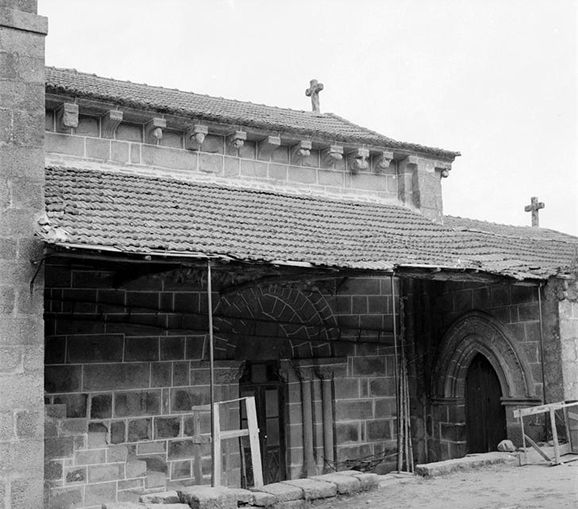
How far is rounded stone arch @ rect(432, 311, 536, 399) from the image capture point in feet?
33.6

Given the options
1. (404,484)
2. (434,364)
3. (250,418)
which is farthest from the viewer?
(434,364)

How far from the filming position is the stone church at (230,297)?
724 cm

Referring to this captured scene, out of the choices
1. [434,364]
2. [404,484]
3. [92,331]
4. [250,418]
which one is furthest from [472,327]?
[92,331]

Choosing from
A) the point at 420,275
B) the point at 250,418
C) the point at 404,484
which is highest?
the point at 420,275

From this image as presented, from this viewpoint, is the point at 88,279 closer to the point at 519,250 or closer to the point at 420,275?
the point at 420,275

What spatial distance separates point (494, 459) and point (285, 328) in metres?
3.23

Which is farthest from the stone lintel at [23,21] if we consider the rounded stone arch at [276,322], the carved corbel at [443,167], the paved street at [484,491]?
the carved corbel at [443,167]

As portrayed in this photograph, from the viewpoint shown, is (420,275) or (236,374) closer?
(420,275)

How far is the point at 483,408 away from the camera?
36.3ft

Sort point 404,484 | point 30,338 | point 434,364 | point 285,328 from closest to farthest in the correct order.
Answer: point 30,338, point 404,484, point 285,328, point 434,364

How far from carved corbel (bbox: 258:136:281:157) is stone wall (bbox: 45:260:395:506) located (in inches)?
78.1

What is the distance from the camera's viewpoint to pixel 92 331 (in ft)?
29.3

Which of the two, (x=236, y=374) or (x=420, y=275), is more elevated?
(x=420, y=275)

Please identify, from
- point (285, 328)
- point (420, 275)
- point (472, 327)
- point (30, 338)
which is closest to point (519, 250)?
point (472, 327)
